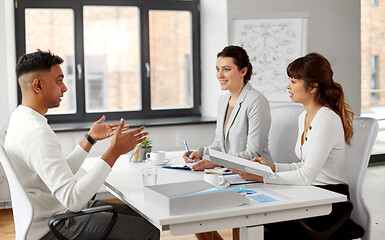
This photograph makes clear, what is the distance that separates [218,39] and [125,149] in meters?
3.16

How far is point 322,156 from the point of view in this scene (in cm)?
223

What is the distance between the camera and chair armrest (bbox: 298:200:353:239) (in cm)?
212

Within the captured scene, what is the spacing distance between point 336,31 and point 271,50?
3.13ft

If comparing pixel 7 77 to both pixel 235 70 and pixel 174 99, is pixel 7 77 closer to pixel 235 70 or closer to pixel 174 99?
pixel 174 99

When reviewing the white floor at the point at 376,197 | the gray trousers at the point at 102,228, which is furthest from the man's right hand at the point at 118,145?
the white floor at the point at 376,197

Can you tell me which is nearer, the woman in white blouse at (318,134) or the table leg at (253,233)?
the table leg at (253,233)

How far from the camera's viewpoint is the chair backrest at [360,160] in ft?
7.63

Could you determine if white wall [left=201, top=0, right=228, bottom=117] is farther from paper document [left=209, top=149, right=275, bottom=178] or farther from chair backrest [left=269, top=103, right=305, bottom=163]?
paper document [left=209, top=149, right=275, bottom=178]

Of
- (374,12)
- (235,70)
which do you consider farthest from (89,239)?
(374,12)

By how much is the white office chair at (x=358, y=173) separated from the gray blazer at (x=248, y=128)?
2.00ft

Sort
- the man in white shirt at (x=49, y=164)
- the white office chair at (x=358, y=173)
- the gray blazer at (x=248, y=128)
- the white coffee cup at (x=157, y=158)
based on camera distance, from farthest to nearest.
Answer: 1. the gray blazer at (x=248, y=128)
2. the white coffee cup at (x=157, y=158)
3. the white office chair at (x=358, y=173)
4. the man in white shirt at (x=49, y=164)

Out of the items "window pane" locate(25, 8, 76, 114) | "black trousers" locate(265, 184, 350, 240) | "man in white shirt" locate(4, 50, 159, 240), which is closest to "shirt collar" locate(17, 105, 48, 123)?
"man in white shirt" locate(4, 50, 159, 240)

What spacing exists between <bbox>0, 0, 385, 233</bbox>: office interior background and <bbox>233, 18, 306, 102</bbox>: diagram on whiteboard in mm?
140

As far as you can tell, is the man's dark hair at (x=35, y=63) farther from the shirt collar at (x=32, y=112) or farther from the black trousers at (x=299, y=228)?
the black trousers at (x=299, y=228)
